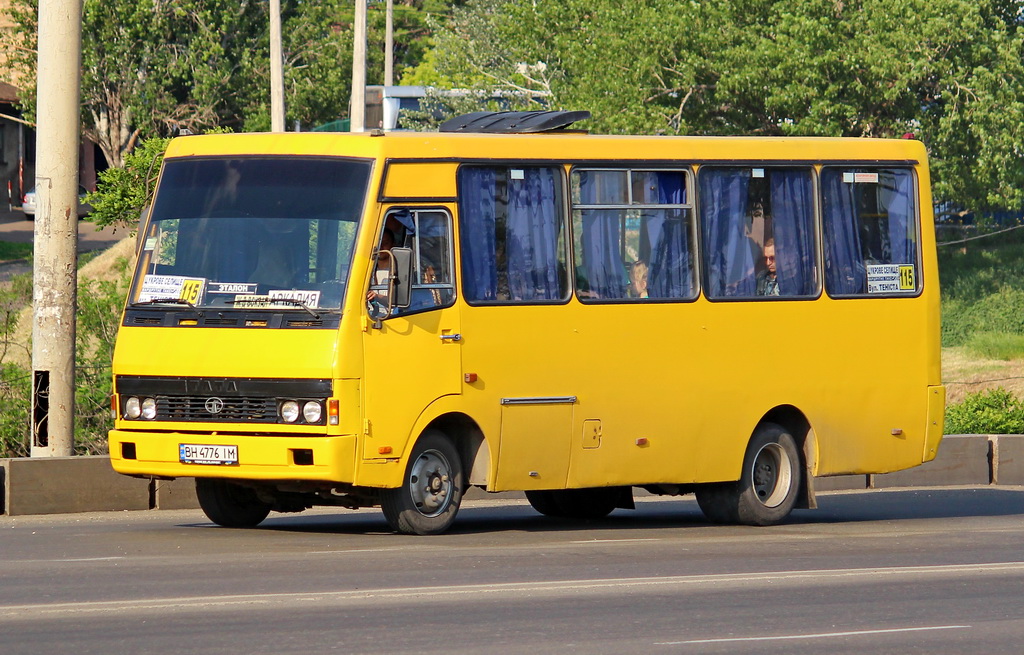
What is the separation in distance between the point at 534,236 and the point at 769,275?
2.44 m

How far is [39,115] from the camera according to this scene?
51.8ft

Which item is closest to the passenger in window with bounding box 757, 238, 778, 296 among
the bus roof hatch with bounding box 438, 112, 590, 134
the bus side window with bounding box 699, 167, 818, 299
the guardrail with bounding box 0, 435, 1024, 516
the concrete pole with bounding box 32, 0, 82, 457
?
the bus side window with bounding box 699, 167, 818, 299

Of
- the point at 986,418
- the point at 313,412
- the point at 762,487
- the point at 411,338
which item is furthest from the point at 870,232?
the point at 986,418

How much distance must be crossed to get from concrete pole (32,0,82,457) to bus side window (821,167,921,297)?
6.75m

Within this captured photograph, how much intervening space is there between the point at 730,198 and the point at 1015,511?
489cm

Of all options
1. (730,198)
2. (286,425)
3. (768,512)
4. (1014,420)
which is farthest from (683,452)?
(1014,420)

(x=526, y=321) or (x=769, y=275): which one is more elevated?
(x=769, y=275)

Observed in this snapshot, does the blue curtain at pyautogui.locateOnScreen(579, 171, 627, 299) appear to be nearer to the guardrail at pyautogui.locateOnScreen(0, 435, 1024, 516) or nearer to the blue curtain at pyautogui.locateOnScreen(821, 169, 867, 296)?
the blue curtain at pyautogui.locateOnScreen(821, 169, 867, 296)

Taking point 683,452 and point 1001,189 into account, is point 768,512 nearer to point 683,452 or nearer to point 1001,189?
point 683,452

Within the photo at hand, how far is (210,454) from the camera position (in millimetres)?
12211

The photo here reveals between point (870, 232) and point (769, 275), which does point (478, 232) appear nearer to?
point (769, 275)

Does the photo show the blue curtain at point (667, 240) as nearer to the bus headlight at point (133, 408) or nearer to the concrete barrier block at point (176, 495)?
the bus headlight at point (133, 408)

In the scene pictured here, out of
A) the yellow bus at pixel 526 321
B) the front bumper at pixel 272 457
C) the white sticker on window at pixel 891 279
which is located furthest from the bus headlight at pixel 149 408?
the white sticker on window at pixel 891 279

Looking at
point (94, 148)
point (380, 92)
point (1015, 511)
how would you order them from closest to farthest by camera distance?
1. point (1015, 511)
2. point (380, 92)
3. point (94, 148)
